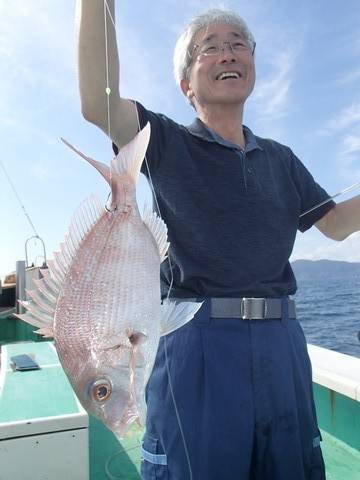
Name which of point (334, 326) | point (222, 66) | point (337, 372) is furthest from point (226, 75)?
point (334, 326)

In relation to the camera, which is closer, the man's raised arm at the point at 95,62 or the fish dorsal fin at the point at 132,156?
the fish dorsal fin at the point at 132,156

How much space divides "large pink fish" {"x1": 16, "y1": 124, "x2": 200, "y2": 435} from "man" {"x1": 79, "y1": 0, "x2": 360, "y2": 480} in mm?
455

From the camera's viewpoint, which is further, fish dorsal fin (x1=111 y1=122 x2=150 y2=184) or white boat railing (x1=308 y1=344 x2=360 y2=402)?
white boat railing (x1=308 y1=344 x2=360 y2=402)

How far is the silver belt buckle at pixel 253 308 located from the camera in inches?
73.2

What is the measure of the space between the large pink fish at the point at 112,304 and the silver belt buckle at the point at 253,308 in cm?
61

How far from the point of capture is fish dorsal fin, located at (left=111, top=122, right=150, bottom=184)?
1.28 meters

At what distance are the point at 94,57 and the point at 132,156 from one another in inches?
20.8

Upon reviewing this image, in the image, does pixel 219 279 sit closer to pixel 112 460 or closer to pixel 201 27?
pixel 201 27

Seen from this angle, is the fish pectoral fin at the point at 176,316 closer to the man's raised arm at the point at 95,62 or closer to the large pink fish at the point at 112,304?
the large pink fish at the point at 112,304

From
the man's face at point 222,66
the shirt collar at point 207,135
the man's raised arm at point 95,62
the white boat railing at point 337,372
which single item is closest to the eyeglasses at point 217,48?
the man's face at point 222,66

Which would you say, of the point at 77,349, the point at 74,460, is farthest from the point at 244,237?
the point at 74,460

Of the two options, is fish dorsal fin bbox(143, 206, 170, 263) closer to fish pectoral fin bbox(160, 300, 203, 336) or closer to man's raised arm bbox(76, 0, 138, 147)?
fish pectoral fin bbox(160, 300, 203, 336)

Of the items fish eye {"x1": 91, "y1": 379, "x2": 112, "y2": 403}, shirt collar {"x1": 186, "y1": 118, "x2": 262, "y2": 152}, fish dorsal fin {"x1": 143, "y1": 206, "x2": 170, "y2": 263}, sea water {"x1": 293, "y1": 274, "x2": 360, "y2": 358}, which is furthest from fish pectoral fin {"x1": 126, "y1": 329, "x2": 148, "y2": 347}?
sea water {"x1": 293, "y1": 274, "x2": 360, "y2": 358}

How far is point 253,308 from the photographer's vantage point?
6.15ft
